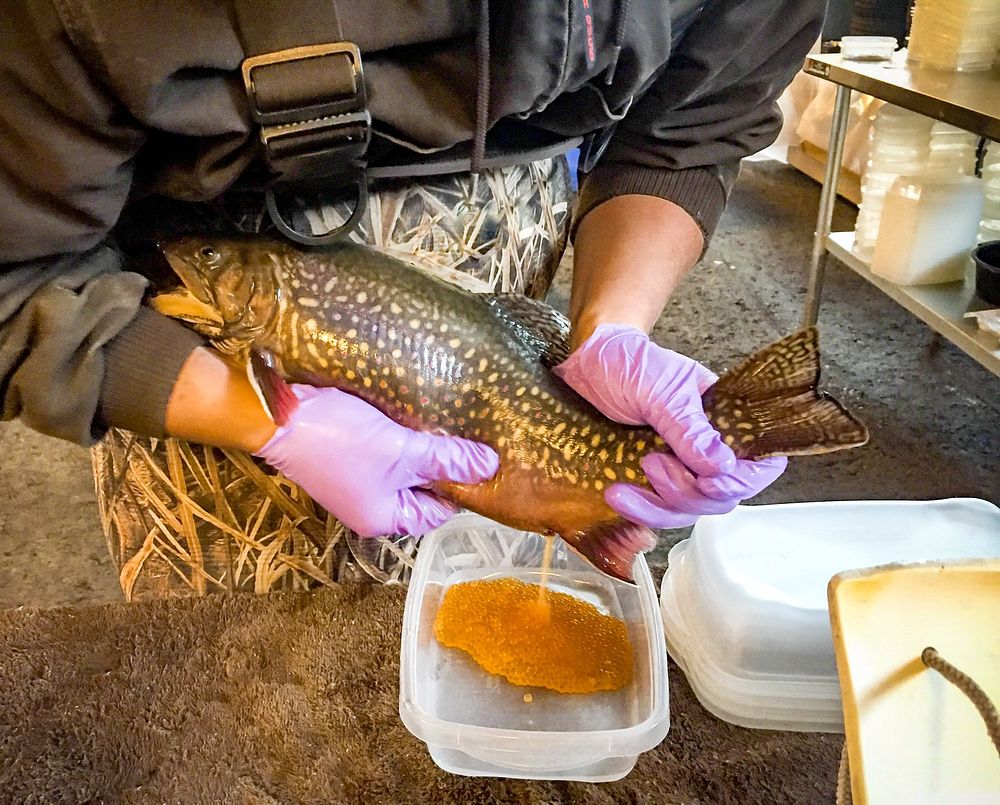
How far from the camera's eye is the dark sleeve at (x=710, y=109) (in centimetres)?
81

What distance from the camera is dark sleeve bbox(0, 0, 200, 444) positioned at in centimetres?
54

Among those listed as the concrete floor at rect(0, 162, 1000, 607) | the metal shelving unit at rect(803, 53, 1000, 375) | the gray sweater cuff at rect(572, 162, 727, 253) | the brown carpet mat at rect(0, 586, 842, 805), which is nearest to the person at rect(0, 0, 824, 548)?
the gray sweater cuff at rect(572, 162, 727, 253)

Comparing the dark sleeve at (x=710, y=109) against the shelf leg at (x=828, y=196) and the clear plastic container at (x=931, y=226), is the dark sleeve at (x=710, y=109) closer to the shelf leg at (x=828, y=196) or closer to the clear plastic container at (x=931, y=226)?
the clear plastic container at (x=931, y=226)

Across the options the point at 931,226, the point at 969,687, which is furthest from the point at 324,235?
the point at 931,226

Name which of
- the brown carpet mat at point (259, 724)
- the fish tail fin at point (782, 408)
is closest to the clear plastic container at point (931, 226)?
the brown carpet mat at point (259, 724)

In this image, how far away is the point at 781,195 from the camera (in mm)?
2678

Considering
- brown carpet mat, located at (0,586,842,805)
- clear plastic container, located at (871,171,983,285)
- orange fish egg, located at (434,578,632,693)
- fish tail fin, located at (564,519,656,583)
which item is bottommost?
brown carpet mat, located at (0,586,842,805)

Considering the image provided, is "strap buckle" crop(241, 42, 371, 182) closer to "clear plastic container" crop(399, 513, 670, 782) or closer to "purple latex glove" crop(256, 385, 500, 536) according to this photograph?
"purple latex glove" crop(256, 385, 500, 536)

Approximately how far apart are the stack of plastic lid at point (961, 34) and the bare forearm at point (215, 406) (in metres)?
1.49

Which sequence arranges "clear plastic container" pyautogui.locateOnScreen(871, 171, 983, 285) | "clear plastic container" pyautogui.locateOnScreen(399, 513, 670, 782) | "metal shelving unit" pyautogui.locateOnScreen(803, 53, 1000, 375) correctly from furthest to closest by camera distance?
"clear plastic container" pyautogui.locateOnScreen(871, 171, 983, 285) → "metal shelving unit" pyautogui.locateOnScreen(803, 53, 1000, 375) → "clear plastic container" pyautogui.locateOnScreen(399, 513, 670, 782)

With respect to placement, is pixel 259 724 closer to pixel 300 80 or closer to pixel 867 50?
pixel 300 80

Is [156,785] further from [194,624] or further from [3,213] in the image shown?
[3,213]

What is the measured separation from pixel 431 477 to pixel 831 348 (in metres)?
1.35

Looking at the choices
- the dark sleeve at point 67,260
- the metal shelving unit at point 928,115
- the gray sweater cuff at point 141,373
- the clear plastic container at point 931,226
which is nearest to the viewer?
the dark sleeve at point 67,260
